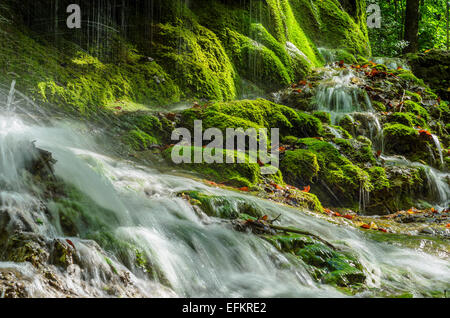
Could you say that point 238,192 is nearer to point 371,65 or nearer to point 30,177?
point 30,177

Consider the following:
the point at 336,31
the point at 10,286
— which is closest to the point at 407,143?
the point at 336,31

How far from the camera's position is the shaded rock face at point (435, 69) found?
45.7 feet

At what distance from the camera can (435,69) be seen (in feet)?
46.9

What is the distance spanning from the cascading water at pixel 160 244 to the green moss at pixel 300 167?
202 cm

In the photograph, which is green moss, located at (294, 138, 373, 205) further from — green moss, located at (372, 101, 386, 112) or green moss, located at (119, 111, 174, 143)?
green moss, located at (372, 101, 386, 112)

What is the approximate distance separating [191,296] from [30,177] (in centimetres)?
176

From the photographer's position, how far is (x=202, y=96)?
8.95 meters

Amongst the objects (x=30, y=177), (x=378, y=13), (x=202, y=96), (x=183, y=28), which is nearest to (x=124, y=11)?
(x=183, y=28)

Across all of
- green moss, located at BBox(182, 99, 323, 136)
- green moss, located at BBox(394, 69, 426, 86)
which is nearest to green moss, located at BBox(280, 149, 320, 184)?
green moss, located at BBox(182, 99, 323, 136)

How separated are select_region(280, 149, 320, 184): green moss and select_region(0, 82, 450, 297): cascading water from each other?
202cm

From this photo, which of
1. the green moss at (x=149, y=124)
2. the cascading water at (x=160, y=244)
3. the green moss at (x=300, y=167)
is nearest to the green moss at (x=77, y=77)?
the green moss at (x=149, y=124)

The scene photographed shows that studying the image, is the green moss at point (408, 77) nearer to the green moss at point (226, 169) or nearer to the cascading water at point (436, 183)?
the cascading water at point (436, 183)

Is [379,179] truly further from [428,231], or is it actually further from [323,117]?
[323,117]
